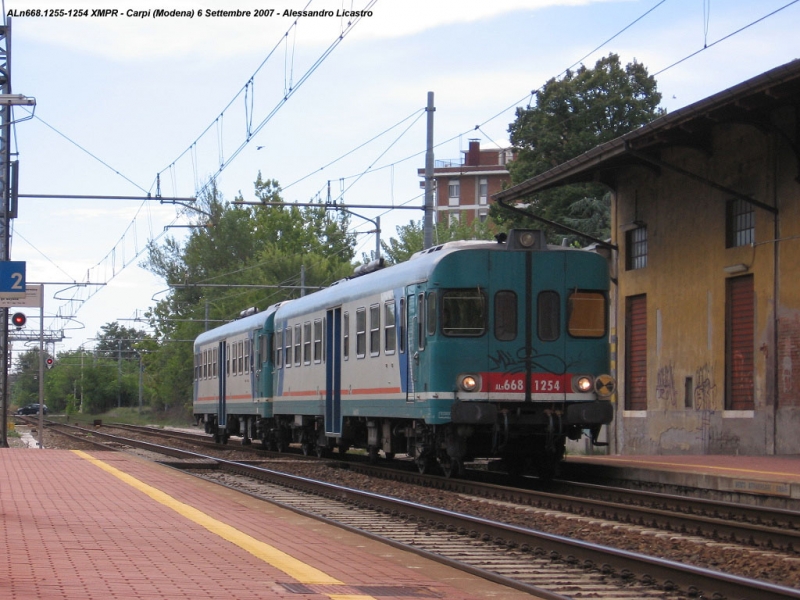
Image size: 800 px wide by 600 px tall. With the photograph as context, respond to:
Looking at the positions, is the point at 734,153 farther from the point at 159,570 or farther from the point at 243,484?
the point at 159,570

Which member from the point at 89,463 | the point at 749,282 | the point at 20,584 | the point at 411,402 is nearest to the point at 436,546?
the point at 20,584

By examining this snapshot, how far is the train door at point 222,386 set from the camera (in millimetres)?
33844

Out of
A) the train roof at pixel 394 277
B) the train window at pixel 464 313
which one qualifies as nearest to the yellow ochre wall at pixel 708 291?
the train roof at pixel 394 277

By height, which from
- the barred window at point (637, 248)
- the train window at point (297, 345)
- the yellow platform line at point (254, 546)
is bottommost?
the yellow platform line at point (254, 546)

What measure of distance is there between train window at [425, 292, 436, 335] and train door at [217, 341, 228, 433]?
1735cm

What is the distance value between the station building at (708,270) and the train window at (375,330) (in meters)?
6.11

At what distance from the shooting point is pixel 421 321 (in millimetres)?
17203

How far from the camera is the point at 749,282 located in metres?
22.0

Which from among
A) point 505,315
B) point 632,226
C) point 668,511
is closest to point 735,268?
point 632,226

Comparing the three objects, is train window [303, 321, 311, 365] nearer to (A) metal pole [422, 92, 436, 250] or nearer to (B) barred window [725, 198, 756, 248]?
(A) metal pole [422, 92, 436, 250]

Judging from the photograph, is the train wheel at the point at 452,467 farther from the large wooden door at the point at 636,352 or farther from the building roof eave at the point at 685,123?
the large wooden door at the point at 636,352

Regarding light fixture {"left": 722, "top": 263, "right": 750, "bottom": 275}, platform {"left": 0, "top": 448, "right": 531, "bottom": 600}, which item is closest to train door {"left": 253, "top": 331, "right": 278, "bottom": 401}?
light fixture {"left": 722, "top": 263, "right": 750, "bottom": 275}

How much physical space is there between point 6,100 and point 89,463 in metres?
6.74

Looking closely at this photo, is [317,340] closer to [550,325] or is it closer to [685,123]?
[550,325]
